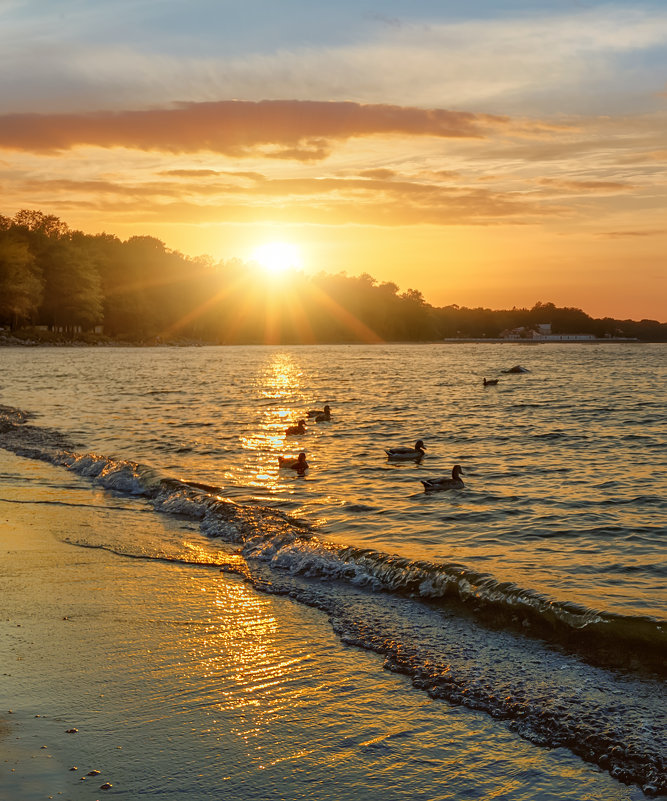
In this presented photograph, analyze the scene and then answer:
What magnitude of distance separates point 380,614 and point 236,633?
185 centimetres

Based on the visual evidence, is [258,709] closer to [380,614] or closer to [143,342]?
[380,614]

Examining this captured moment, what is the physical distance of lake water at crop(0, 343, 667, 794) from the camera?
23.3ft

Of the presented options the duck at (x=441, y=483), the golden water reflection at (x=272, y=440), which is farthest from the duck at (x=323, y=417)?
the duck at (x=441, y=483)

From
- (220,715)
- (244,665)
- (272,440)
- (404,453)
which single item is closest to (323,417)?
(272,440)

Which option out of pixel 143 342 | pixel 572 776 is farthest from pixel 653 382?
pixel 143 342

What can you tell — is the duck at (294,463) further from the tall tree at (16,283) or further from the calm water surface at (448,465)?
the tall tree at (16,283)

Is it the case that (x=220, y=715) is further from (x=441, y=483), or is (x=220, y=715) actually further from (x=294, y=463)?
(x=294, y=463)

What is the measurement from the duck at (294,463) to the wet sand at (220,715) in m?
9.97

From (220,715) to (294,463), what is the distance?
13334mm

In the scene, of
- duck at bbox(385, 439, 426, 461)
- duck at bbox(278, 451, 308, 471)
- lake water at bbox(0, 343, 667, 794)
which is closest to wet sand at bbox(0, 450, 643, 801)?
lake water at bbox(0, 343, 667, 794)

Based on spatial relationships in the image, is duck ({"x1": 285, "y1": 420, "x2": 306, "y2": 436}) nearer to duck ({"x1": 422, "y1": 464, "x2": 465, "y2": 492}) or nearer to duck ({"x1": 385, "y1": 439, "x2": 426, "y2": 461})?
duck ({"x1": 385, "y1": 439, "x2": 426, "y2": 461})

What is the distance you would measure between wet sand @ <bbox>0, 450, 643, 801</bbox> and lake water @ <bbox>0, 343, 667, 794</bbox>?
468mm

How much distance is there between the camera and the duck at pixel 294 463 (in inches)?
761

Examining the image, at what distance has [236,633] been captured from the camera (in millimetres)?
7973
